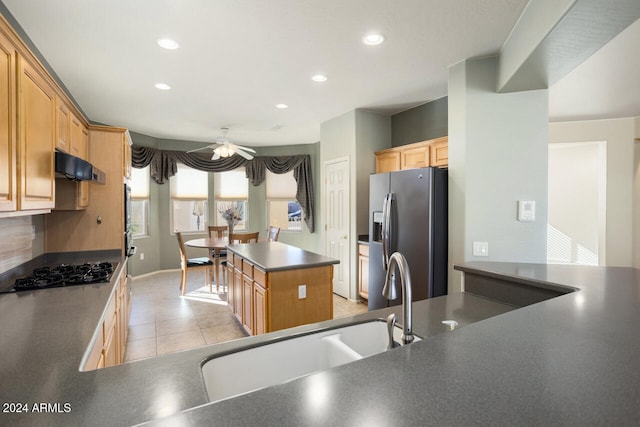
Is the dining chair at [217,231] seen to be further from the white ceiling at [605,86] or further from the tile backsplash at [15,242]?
the white ceiling at [605,86]

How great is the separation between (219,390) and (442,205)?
2603 millimetres

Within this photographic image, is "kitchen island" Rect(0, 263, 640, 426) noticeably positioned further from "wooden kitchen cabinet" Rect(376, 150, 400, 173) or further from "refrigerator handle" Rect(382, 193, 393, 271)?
"wooden kitchen cabinet" Rect(376, 150, 400, 173)

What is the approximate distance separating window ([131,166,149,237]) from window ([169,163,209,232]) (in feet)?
1.57

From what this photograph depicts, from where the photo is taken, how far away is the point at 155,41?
259 centimetres

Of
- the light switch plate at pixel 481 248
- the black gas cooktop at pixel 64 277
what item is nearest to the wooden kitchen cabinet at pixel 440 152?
the light switch plate at pixel 481 248

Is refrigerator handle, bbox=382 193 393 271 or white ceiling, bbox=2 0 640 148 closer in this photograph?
white ceiling, bbox=2 0 640 148

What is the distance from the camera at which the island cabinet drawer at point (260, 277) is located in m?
2.71

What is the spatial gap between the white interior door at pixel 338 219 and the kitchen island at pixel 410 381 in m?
3.35

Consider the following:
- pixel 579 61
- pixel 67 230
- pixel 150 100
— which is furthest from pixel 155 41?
pixel 579 61

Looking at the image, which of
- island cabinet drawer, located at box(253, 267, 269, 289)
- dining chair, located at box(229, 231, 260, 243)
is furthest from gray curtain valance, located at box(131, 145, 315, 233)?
island cabinet drawer, located at box(253, 267, 269, 289)

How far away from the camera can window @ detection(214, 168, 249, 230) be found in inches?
272

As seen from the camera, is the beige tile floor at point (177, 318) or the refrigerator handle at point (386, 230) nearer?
the beige tile floor at point (177, 318)

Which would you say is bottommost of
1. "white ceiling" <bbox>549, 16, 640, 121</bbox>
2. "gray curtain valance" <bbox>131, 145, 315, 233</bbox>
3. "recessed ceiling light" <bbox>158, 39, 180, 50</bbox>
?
"gray curtain valance" <bbox>131, 145, 315, 233</bbox>

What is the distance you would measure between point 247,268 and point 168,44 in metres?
2.06
